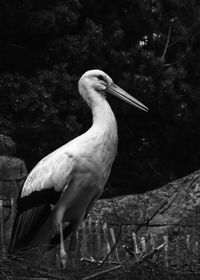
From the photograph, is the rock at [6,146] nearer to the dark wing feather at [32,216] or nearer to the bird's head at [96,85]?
the bird's head at [96,85]

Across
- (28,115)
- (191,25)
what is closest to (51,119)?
(28,115)

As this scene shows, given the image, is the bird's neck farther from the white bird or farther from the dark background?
the dark background

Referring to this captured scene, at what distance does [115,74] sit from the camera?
14.1 metres

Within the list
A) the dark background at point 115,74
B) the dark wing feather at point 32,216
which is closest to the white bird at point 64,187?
the dark wing feather at point 32,216

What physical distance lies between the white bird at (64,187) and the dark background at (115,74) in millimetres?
4775

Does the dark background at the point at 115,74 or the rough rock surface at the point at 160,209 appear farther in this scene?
the dark background at the point at 115,74

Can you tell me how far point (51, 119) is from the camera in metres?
12.6

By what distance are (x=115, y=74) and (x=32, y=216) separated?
689 cm

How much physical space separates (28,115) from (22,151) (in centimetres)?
52

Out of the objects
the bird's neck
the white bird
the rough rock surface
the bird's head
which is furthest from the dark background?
the white bird

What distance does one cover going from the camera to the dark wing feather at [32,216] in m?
7.37

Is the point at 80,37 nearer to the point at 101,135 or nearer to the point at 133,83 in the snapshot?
the point at 133,83

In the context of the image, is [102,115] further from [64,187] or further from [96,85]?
[64,187]

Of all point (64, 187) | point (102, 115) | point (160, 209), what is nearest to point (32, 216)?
point (64, 187)
